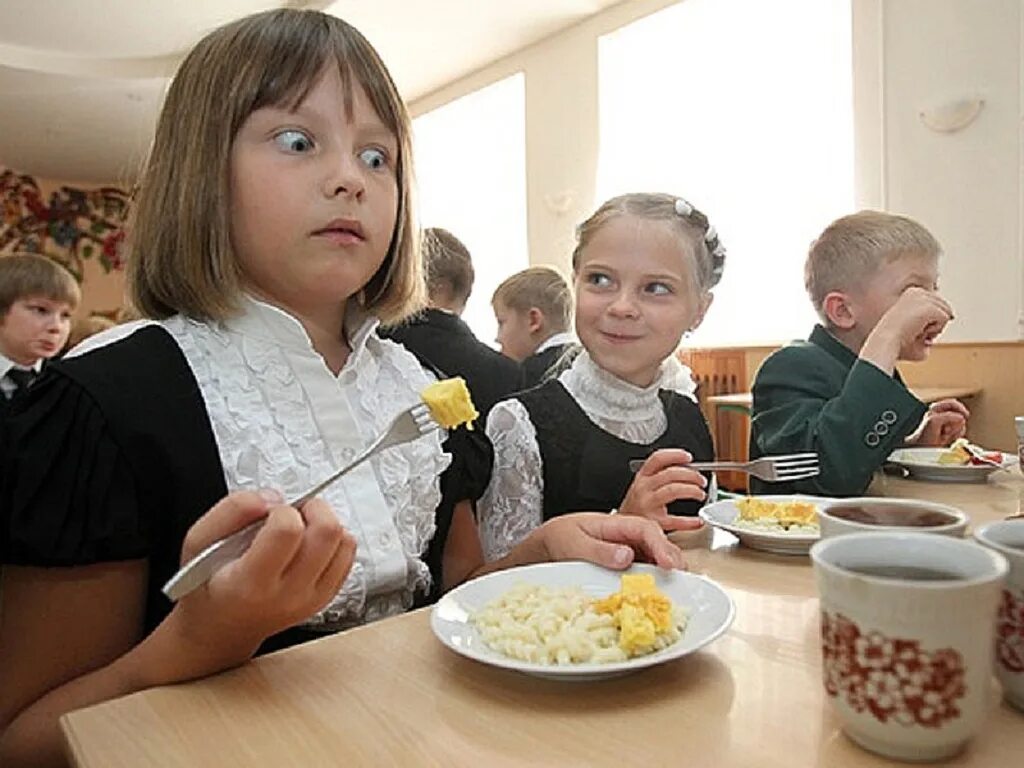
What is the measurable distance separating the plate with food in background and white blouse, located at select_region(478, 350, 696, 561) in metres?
0.40

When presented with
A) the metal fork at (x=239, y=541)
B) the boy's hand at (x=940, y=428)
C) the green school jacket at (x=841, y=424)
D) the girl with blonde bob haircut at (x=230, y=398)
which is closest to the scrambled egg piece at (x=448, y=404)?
the metal fork at (x=239, y=541)

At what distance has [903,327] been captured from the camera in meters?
1.25

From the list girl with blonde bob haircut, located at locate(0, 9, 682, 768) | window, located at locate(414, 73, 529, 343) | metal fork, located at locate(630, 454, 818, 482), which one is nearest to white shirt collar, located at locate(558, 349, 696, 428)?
metal fork, located at locate(630, 454, 818, 482)

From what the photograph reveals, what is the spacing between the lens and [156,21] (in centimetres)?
428

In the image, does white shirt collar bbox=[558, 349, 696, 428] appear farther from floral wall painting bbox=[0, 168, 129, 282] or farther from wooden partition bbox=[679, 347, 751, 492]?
floral wall painting bbox=[0, 168, 129, 282]

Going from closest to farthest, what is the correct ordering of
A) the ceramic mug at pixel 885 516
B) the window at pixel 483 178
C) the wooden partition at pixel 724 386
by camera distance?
the ceramic mug at pixel 885 516, the wooden partition at pixel 724 386, the window at pixel 483 178

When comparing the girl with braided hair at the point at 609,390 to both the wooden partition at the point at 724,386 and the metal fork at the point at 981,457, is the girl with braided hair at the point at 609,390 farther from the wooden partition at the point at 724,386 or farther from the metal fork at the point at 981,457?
the wooden partition at the point at 724,386

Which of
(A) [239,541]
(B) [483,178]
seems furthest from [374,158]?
(B) [483,178]

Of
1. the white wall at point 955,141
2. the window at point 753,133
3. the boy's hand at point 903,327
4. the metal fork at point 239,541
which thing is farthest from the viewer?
the window at point 753,133

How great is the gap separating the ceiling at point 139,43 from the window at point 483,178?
29 centimetres

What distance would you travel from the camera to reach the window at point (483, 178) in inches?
216

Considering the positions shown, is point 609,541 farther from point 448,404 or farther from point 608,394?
point 608,394

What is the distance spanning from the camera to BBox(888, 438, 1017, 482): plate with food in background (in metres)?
1.24

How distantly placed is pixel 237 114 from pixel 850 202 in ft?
11.2
